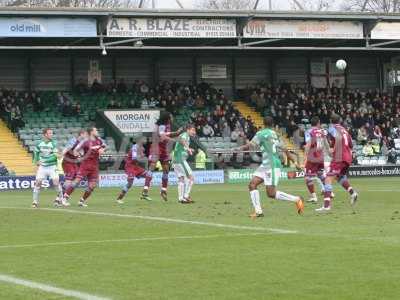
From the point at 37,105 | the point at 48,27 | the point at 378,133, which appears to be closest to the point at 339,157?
the point at 48,27

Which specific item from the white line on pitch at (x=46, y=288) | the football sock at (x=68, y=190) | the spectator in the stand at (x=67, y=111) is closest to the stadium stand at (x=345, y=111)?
the spectator in the stand at (x=67, y=111)

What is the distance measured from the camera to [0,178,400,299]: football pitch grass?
364 inches

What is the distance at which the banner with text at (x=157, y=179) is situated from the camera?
4050 centimetres

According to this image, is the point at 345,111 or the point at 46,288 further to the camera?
the point at 345,111

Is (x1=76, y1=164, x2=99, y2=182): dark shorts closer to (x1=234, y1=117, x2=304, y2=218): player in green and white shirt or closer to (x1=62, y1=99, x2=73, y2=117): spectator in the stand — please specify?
(x1=234, y1=117, x2=304, y2=218): player in green and white shirt

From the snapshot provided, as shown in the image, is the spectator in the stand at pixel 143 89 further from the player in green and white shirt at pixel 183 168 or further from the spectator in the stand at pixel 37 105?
the player in green and white shirt at pixel 183 168

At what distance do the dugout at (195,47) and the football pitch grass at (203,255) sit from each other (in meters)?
23.9

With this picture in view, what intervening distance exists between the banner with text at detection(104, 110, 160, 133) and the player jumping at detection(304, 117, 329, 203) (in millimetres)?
22815

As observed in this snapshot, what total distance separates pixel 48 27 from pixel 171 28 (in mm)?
5849

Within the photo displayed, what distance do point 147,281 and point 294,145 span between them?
128 feet

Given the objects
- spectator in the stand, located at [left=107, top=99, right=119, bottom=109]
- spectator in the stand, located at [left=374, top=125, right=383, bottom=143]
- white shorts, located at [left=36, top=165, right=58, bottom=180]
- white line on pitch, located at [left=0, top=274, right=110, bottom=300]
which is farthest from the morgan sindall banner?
white line on pitch, located at [left=0, top=274, right=110, bottom=300]

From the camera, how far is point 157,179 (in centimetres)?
4084

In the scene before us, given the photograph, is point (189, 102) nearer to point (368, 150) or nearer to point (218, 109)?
point (218, 109)

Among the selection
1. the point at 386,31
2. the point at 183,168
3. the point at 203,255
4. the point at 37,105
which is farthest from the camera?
the point at 386,31
